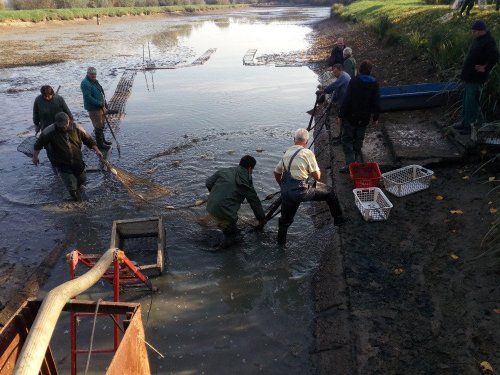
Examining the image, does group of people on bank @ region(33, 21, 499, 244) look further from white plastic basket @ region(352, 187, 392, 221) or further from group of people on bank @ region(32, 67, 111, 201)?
white plastic basket @ region(352, 187, 392, 221)

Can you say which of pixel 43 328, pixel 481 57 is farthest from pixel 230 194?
pixel 481 57

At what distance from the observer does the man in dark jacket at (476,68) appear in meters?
6.45

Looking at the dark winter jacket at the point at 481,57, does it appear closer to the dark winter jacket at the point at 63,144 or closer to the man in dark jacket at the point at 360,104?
the man in dark jacket at the point at 360,104

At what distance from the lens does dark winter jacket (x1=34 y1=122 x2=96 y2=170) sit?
6.55 meters

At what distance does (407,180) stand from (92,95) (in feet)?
23.1

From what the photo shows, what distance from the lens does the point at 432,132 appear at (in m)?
7.98

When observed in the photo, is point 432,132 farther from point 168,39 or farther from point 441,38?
point 168,39

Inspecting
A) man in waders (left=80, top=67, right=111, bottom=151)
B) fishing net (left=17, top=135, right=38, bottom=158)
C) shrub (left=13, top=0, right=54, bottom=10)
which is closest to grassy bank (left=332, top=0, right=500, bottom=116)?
man in waders (left=80, top=67, right=111, bottom=151)

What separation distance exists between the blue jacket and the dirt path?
597 centimetres

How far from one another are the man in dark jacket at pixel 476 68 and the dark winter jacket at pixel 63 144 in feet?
22.4

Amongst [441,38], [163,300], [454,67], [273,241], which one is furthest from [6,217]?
[441,38]

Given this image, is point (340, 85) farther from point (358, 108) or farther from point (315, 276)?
point (315, 276)

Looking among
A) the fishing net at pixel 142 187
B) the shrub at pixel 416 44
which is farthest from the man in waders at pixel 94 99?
the shrub at pixel 416 44

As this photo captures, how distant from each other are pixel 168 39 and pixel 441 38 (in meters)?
25.6
